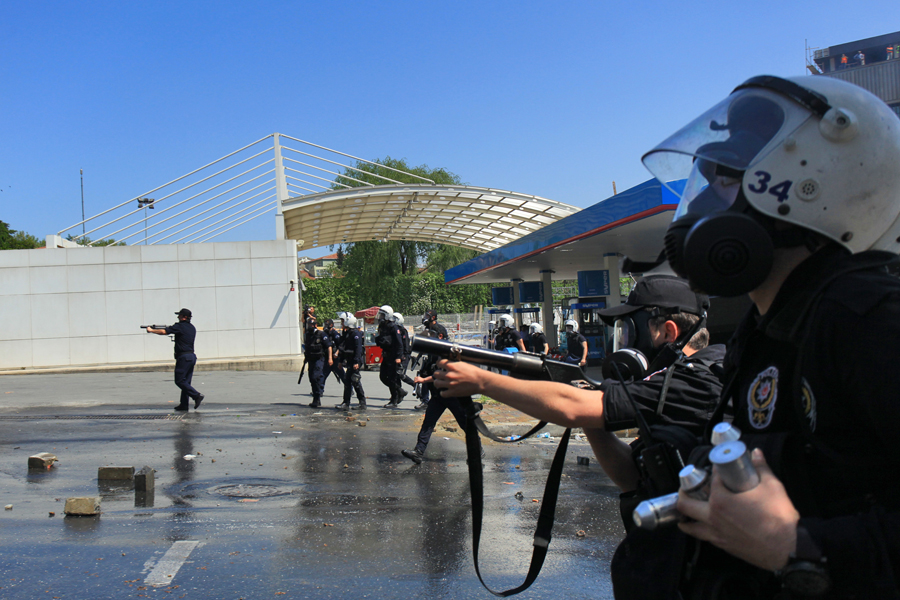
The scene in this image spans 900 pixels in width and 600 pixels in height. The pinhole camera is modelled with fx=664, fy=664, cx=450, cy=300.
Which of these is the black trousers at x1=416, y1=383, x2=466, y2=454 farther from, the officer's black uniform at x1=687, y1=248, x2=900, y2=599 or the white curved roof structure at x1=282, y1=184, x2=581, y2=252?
the white curved roof structure at x1=282, y1=184, x2=581, y2=252

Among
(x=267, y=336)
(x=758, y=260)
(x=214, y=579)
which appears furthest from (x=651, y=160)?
(x=267, y=336)

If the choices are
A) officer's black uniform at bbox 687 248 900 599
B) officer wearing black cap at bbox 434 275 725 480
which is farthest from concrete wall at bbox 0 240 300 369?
officer's black uniform at bbox 687 248 900 599

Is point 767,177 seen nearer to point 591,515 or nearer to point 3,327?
point 591,515

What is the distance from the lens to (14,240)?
52.9 metres

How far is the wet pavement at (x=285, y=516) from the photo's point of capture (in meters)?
4.08

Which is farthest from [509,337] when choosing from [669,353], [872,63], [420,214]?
[872,63]

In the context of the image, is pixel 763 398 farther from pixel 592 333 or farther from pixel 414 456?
pixel 592 333

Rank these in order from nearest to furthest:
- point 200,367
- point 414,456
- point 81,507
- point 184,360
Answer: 1. point 81,507
2. point 414,456
3. point 184,360
4. point 200,367

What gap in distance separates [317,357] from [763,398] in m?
13.0

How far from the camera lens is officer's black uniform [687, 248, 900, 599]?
1055mm

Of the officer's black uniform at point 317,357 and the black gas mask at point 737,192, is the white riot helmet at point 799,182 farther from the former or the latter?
the officer's black uniform at point 317,357

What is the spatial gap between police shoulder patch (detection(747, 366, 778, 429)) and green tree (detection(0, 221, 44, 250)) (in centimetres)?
5539

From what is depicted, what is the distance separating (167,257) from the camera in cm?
2305

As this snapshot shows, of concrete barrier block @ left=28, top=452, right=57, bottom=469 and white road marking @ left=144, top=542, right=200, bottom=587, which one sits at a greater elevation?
concrete barrier block @ left=28, top=452, right=57, bottom=469
